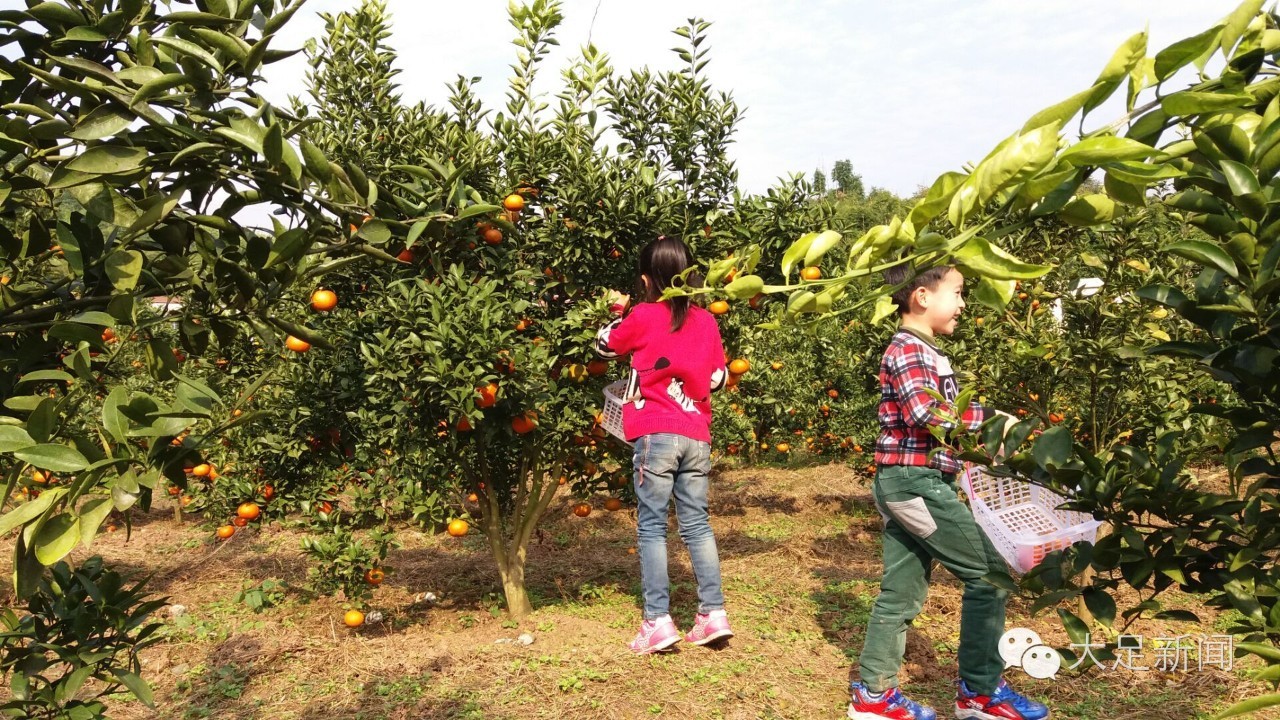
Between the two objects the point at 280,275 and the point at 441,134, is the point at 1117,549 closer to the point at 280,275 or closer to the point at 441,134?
the point at 280,275

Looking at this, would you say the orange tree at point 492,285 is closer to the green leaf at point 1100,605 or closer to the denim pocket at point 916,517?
the denim pocket at point 916,517

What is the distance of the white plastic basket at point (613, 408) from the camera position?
384 cm

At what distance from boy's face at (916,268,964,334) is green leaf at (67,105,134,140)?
2600mm

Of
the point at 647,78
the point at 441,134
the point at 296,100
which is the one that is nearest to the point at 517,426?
the point at 441,134

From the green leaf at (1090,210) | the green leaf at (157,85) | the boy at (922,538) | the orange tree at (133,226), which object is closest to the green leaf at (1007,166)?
the green leaf at (1090,210)

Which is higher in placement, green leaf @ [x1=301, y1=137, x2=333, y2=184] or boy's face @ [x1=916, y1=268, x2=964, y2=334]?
green leaf @ [x1=301, y1=137, x2=333, y2=184]

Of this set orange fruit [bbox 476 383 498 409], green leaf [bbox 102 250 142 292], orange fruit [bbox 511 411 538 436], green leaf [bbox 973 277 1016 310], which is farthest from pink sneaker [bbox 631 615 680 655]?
green leaf [bbox 973 277 1016 310]

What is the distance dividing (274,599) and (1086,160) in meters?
5.38

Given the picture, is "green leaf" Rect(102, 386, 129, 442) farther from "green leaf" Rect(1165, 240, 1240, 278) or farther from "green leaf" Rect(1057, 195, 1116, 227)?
"green leaf" Rect(1165, 240, 1240, 278)

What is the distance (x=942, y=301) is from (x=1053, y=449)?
2235 millimetres

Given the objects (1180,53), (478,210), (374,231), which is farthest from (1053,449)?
(374,231)

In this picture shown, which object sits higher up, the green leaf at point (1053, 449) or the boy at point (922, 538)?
the green leaf at point (1053, 449)

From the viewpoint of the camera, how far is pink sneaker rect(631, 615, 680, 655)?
3617 millimetres

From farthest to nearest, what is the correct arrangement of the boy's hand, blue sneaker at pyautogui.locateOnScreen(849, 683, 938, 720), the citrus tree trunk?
the citrus tree trunk
the boy's hand
blue sneaker at pyautogui.locateOnScreen(849, 683, 938, 720)
